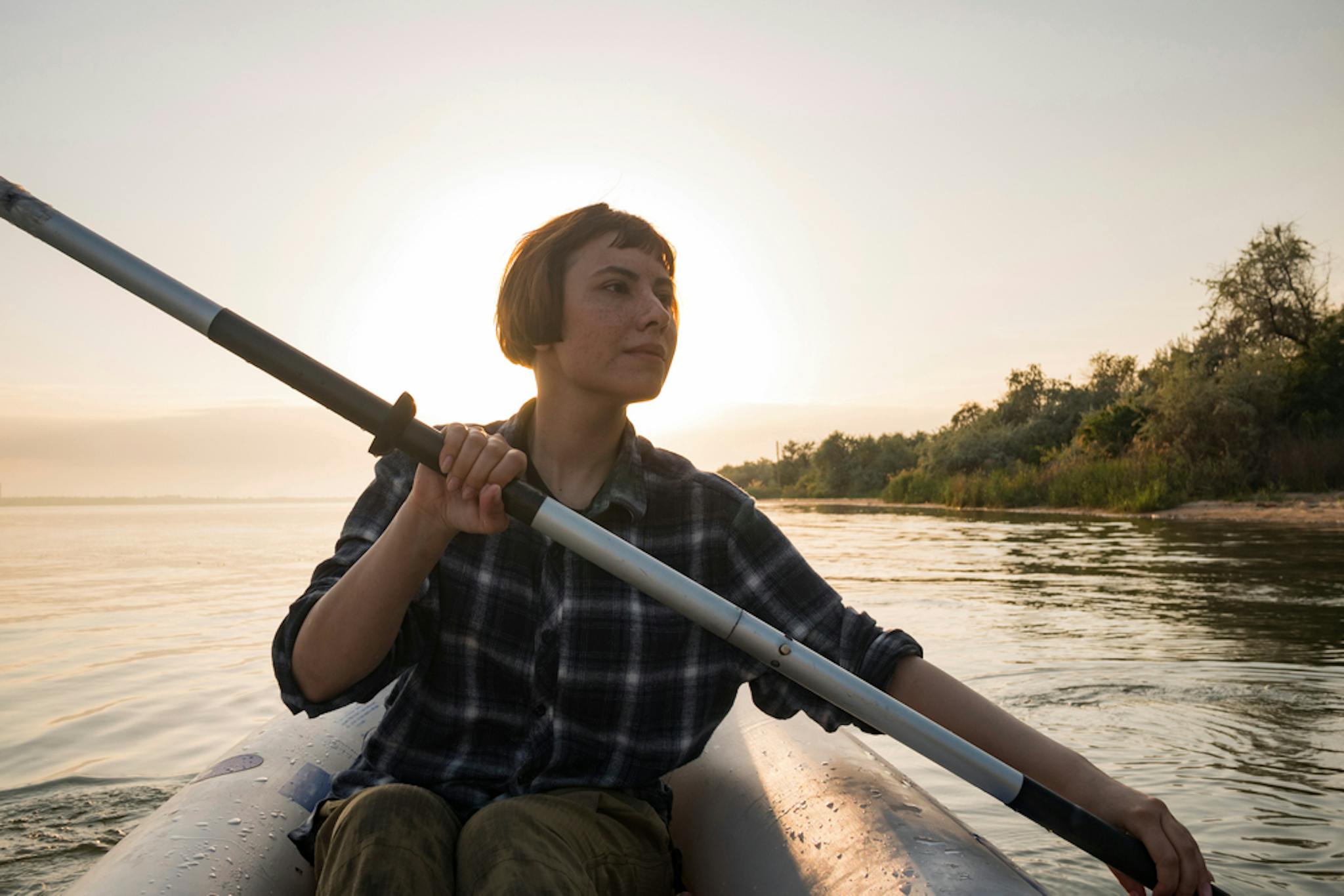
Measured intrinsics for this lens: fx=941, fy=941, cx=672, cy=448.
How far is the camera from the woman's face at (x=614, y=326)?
1723 millimetres

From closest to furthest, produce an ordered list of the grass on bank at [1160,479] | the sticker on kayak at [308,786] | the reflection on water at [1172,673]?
1. the sticker on kayak at [308,786]
2. the reflection on water at [1172,673]
3. the grass on bank at [1160,479]

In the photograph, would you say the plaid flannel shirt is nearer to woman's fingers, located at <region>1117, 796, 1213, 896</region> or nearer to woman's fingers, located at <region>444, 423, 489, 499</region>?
woman's fingers, located at <region>444, 423, 489, 499</region>

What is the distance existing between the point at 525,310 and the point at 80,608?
723 centimetres

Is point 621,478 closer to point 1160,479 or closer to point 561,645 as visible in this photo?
point 561,645

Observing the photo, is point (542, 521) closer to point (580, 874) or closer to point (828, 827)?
point (580, 874)

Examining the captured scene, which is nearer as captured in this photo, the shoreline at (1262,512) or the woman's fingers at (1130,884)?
the woman's fingers at (1130,884)

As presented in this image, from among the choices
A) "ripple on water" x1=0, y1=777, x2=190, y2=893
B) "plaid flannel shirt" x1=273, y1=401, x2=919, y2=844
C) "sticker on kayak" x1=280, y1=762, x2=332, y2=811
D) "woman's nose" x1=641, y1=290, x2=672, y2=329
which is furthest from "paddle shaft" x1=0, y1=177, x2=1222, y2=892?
"ripple on water" x1=0, y1=777, x2=190, y2=893

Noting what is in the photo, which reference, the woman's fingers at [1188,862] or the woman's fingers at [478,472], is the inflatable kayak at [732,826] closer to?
the woman's fingers at [1188,862]

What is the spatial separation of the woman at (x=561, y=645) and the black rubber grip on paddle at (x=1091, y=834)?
3 cm

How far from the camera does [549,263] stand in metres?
1.79

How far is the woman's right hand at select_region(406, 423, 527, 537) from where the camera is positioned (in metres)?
1.34

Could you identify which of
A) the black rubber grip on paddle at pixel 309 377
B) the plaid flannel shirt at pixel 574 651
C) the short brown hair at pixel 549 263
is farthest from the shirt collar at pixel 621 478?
the black rubber grip on paddle at pixel 309 377

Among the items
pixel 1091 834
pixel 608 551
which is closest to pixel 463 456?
pixel 608 551

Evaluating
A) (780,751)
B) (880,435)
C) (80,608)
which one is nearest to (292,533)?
(80,608)
